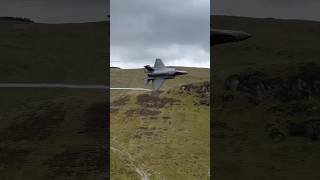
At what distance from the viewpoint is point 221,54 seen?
73.3 meters

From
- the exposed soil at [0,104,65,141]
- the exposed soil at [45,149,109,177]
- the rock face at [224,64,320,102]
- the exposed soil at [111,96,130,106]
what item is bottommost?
the exposed soil at [45,149,109,177]

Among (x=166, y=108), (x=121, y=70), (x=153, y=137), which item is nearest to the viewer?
(x=153, y=137)

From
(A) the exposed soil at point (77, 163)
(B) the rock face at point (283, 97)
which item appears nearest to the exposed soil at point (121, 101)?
(B) the rock face at point (283, 97)

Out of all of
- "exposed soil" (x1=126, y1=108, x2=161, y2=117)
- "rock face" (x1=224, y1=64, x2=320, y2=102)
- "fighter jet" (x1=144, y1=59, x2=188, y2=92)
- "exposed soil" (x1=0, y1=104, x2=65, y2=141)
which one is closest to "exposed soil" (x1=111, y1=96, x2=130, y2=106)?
"exposed soil" (x1=126, y1=108, x2=161, y2=117)

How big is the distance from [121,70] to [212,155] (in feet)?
274

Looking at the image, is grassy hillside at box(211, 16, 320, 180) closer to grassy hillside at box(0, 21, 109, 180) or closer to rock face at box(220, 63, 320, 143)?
rock face at box(220, 63, 320, 143)

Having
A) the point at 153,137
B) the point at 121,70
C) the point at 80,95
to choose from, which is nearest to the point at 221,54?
the point at 153,137

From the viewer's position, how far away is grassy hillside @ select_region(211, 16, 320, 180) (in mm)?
61094

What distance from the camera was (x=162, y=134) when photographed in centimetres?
8350

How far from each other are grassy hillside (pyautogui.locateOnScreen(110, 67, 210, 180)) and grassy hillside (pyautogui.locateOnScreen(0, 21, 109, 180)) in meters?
5.73

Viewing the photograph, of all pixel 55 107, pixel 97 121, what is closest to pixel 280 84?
pixel 97 121

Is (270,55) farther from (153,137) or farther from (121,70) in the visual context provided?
(121,70)

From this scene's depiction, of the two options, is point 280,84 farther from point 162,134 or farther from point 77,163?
point 77,163

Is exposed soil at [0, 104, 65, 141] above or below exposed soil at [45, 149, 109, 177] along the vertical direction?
above
